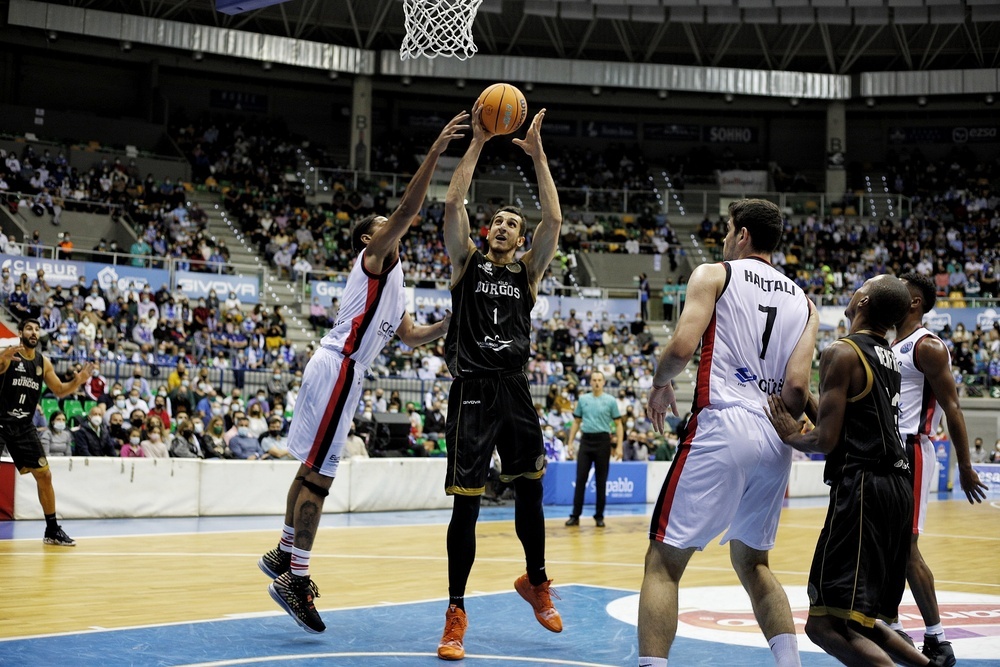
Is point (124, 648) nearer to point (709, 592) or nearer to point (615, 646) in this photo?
point (615, 646)

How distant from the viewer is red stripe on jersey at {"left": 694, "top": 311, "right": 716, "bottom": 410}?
4559 mm

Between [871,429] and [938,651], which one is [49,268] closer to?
[938,651]

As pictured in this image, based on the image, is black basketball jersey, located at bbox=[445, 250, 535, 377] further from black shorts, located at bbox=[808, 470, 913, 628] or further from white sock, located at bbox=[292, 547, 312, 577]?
black shorts, located at bbox=[808, 470, 913, 628]

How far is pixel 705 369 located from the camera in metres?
4.60

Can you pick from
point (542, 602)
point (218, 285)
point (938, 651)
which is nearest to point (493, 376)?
point (542, 602)

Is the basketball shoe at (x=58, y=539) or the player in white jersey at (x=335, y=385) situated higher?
the player in white jersey at (x=335, y=385)

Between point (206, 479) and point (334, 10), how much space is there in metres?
23.4

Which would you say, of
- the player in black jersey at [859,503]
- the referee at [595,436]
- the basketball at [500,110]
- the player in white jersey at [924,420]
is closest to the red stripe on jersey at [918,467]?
the player in white jersey at [924,420]

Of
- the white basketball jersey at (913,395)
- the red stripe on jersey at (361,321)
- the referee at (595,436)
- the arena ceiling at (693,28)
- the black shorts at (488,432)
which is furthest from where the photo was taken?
the arena ceiling at (693,28)

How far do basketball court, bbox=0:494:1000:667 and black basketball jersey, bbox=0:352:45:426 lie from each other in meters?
1.22

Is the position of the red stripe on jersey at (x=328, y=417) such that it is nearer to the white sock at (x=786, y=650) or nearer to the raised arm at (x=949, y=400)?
the white sock at (x=786, y=650)

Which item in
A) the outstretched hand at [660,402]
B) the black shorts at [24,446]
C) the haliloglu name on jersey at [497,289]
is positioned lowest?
the black shorts at [24,446]

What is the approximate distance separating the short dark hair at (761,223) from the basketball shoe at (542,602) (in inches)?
95.1

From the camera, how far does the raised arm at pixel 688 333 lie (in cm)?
441
